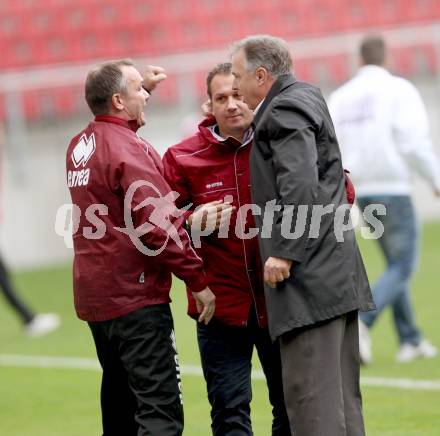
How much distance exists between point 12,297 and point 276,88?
702 centimetres

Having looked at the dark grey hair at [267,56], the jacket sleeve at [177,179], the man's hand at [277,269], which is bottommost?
the man's hand at [277,269]

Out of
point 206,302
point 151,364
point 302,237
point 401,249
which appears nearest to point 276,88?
point 302,237

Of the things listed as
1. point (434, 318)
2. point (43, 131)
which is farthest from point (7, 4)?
point (434, 318)

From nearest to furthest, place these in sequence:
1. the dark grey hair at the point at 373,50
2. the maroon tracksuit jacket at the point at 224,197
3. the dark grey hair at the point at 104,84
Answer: the dark grey hair at the point at 104,84 < the maroon tracksuit jacket at the point at 224,197 < the dark grey hair at the point at 373,50

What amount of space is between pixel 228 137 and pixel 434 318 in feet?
17.3

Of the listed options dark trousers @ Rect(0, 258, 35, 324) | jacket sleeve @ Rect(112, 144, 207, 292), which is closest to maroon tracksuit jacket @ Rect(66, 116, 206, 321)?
jacket sleeve @ Rect(112, 144, 207, 292)

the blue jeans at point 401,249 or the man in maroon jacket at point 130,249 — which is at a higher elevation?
the man in maroon jacket at point 130,249

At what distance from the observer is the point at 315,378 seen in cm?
468

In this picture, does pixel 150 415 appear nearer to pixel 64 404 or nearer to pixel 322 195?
pixel 322 195

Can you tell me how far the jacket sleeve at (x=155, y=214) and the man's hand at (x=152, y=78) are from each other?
51 cm

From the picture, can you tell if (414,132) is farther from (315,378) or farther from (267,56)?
(315,378)

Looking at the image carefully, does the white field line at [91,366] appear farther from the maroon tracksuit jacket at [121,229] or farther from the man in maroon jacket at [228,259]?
the maroon tracksuit jacket at [121,229]

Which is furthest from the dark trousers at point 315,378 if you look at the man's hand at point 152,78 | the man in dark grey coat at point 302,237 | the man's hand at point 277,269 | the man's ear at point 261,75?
the man's hand at point 152,78

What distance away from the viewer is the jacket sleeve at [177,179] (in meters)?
5.38
